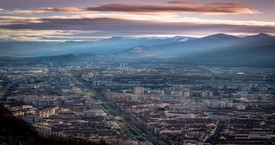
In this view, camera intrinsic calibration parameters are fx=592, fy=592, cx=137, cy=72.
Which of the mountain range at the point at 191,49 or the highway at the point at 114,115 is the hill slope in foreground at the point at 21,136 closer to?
the highway at the point at 114,115

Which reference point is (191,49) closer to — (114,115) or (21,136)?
(114,115)

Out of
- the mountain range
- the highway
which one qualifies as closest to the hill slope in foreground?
the highway

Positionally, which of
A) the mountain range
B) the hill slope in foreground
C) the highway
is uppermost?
the hill slope in foreground

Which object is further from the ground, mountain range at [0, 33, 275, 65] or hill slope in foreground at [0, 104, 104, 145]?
hill slope in foreground at [0, 104, 104, 145]

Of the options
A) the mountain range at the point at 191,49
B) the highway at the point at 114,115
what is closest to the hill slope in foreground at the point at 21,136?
the highway at the point at 114,115

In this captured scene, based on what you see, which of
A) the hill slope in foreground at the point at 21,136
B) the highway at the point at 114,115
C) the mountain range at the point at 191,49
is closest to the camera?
the hill slope in foreground at the point at 21,136

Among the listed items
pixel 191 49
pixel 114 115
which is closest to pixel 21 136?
pixel 114 115

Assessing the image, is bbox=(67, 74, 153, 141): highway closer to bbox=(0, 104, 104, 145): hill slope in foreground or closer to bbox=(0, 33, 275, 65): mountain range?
bbox=(0, 104, 104, 145): hill slope in foreground

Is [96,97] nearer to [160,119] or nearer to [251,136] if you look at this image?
[160,119]
